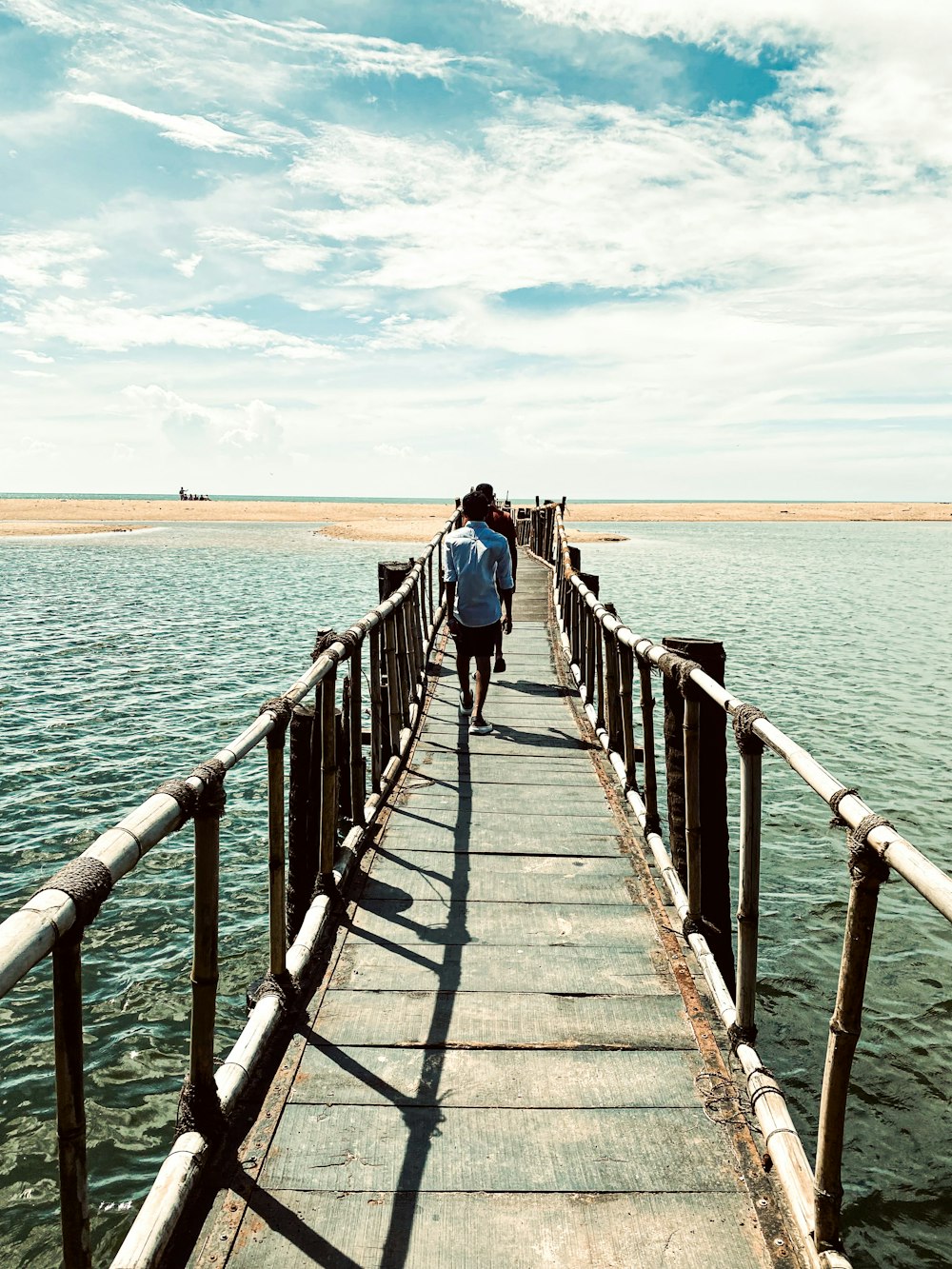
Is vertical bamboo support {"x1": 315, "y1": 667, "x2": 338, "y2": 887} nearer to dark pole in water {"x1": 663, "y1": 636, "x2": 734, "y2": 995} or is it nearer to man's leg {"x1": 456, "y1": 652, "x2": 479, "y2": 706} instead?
dark pole in water {"x1": 663, "y1": 636, "x2": 734, "y2": 995}

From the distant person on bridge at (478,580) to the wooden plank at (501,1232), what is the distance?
5189 mm

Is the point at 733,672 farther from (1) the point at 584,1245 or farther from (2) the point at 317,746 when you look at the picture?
(1) the point at 584,1245

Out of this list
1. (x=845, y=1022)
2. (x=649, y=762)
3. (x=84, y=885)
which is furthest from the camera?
(x=649, y=762)

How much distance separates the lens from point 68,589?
30219 millimetres

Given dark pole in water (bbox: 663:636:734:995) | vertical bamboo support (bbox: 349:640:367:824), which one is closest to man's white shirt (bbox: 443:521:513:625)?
vertical bamboo support (bbox: 349:640:367:824)

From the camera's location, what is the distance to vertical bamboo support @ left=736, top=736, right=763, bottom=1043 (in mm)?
2932

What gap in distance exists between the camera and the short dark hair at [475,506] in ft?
24.0

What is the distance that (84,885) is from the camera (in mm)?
1779

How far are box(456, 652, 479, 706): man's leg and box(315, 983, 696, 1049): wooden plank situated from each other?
4.45m

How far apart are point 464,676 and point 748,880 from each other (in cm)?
525

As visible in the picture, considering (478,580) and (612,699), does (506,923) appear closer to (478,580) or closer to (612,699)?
(612,699)

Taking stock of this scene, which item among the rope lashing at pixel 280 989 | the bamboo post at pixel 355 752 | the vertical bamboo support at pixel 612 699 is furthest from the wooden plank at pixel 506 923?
the vertical bamboo support at pixel 612 699

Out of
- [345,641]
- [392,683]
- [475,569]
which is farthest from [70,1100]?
[475,569]

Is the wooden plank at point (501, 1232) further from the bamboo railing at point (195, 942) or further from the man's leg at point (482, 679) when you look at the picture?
the man's leg at point (482, 679)
